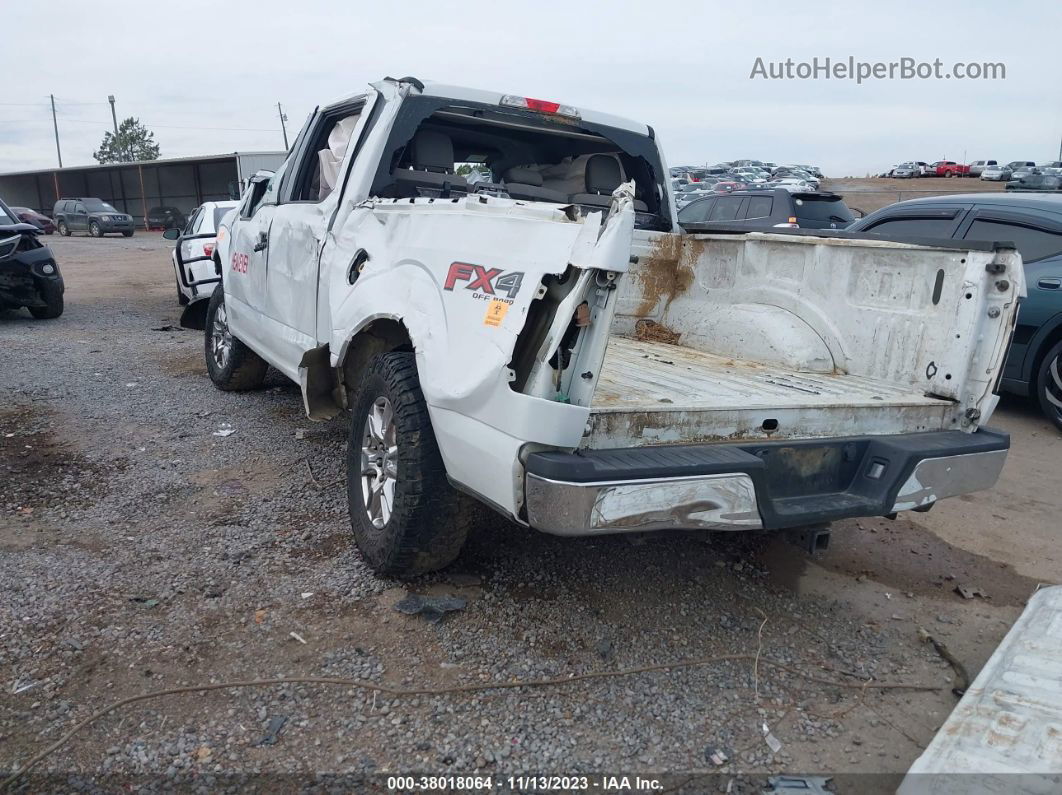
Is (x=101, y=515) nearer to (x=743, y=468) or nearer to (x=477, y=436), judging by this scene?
(x=477, y=436)

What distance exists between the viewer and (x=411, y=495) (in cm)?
322

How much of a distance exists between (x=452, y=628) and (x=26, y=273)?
33.0 ft

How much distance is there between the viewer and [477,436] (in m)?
2.81

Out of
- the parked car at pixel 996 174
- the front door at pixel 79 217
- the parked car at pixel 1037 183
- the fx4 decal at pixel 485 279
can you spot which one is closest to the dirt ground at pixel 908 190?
the parked car at pixel 996 174

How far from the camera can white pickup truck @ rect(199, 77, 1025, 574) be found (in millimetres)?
2631

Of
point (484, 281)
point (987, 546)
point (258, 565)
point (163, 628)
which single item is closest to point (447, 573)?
point (258, 565)

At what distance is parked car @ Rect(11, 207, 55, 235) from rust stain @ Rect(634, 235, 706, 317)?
2745 cm

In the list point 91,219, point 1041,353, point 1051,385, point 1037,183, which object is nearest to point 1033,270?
point 1041,353

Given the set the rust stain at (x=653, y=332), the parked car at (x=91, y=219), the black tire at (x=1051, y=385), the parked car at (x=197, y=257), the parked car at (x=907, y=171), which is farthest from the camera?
the parked car at (x=907, y=171)

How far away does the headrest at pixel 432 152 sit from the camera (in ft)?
14.3

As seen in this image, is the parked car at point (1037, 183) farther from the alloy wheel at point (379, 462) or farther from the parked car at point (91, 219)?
the parked car at point (91, 219)

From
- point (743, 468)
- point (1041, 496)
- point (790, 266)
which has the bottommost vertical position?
point (1041, 496)

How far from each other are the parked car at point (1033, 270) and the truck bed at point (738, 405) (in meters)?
3.21

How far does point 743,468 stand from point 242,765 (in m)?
1.79
